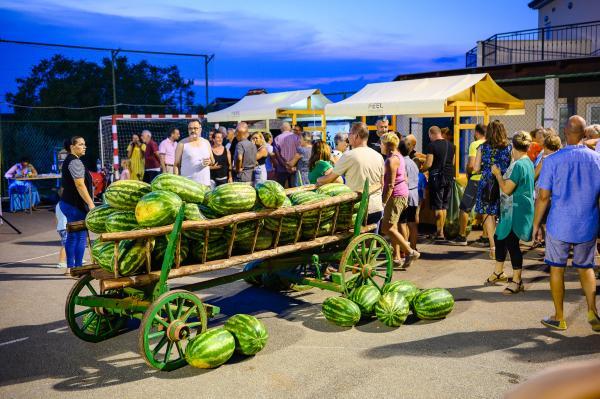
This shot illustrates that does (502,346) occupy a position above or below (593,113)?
below

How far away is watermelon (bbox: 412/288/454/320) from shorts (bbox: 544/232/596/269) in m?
1.10

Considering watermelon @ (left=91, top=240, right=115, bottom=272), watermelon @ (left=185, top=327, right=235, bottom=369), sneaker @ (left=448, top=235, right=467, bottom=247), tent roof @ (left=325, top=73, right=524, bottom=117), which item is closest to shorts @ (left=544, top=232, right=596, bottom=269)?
watermelon @ (left=185, top=327, right=235, bottom=369)

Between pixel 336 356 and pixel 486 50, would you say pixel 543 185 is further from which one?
pixel 486 50

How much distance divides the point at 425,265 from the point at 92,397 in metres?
5.74

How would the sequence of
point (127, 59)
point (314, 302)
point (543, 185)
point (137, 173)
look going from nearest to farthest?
point (543, 185) < point (314, 302) < point (137, 173) < point (127, 59)

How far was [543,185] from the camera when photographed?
6086 millimetres

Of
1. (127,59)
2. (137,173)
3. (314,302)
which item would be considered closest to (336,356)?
(314,302)

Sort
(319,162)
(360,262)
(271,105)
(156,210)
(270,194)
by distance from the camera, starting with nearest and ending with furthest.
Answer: (156,210) → (270,194) → (360,262) → (319,162) → (271,105)

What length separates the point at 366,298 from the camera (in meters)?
6.39

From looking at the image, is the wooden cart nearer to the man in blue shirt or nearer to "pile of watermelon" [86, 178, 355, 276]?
"pile of watermelon" [86, 178, 355, 276]

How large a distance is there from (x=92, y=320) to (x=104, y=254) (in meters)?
1.17

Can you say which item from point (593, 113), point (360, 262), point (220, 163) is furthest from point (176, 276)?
point (593, 113)

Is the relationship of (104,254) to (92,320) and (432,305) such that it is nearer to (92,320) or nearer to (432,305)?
(92,320)

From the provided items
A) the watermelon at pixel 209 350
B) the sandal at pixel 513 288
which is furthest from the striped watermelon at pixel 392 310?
the sandal at pixel 513 288
